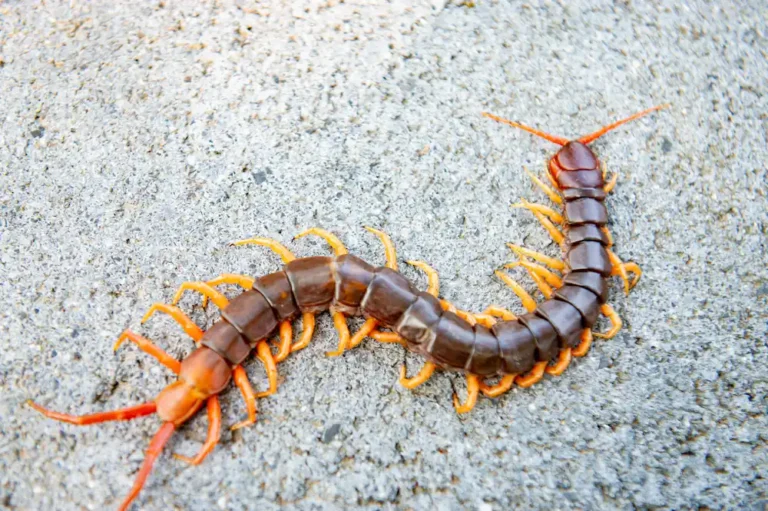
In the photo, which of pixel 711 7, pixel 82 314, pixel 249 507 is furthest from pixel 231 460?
pixel 711 7

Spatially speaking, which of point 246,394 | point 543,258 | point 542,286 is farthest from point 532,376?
point 246,394

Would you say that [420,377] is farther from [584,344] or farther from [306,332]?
[584,344]

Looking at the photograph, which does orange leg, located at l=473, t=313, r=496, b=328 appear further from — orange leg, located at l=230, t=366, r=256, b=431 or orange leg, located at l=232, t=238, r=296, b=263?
orange leg, located at l=230, t=366, r=256, b=431

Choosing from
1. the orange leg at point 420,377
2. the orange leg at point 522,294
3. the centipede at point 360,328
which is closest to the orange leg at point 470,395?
the centipede at point 360,328

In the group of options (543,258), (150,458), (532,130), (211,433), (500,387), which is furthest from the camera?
(532,130)

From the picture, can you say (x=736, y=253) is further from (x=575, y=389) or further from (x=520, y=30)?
(x=520, y=30)

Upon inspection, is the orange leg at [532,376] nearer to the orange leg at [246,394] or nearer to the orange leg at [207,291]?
the orange leg at [246,394]

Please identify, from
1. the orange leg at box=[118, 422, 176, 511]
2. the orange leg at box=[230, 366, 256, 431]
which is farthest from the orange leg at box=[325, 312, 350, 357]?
the orange leg at box=[118, 422, 176, 511]
